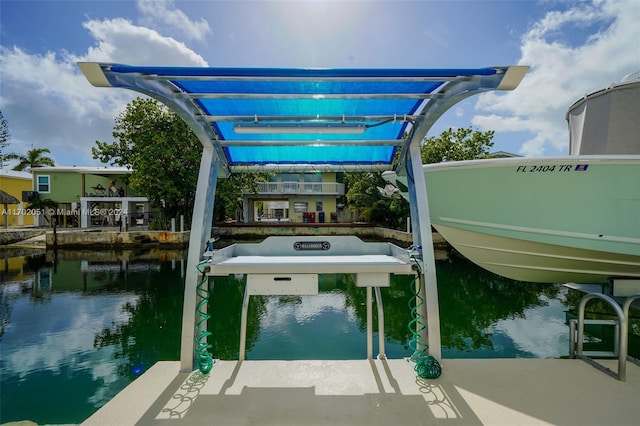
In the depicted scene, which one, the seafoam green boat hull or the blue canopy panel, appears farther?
the seafoam green boat hull

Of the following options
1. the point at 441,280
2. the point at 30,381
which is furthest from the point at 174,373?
the point at 441,280

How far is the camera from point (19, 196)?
23.7m

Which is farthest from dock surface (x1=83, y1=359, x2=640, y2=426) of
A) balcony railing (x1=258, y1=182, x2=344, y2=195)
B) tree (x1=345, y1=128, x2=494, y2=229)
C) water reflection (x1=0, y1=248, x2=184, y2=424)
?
balcony railing (x1=258, y1=182, x2=344, y2=195)

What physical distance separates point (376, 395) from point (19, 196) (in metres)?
32.0

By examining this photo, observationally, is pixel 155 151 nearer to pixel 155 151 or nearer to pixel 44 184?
pixel 155 151

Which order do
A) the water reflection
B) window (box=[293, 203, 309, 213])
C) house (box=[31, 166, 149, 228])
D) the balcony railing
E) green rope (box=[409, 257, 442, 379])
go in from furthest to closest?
window (box=[293, 203, 309, 213]) < the balcony railing < house (box=[31, 166, 149, 228]) < the water reflection < green rope (box=[409, 257, 442, 379])

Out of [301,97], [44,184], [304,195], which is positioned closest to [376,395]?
[301,97]

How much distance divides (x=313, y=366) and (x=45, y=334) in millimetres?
5884

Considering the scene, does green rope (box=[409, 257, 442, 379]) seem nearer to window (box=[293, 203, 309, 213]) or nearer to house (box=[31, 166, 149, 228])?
window (box=[293, 203, 309, 213])

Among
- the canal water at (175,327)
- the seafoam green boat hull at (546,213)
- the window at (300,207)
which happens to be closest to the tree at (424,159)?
the window at (300,207)

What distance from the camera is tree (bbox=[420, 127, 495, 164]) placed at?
52.3 feet

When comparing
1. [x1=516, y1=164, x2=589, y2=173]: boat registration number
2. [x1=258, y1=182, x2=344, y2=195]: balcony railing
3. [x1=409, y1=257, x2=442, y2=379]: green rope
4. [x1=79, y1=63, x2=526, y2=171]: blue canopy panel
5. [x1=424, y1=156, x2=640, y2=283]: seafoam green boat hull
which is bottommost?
[x1=409, y1=257, x2=442, y2=379]: green rope

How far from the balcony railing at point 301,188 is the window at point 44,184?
15.6 meters

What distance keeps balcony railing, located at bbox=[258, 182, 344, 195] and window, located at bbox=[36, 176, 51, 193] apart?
15633 millimetres
